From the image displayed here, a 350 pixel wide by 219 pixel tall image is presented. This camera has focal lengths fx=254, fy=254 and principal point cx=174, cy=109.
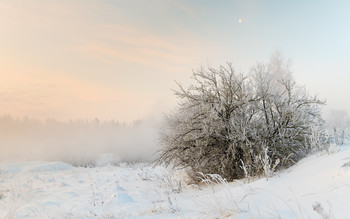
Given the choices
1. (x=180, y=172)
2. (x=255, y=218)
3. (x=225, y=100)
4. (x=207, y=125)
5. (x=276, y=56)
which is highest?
(x=276, y=56)

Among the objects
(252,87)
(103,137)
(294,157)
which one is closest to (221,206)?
(294,157)

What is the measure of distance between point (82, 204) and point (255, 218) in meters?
5.83

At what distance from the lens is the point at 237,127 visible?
30.1ft

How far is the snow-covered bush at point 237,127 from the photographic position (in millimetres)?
9258

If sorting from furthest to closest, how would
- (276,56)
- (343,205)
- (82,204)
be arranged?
(276,56) < (82,204) < (343,205)

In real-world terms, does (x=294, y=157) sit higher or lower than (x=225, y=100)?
lower

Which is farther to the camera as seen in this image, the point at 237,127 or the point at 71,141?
the point at 71,141

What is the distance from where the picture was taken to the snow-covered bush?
30.4 feet

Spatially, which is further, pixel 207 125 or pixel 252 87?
pixel 252 87

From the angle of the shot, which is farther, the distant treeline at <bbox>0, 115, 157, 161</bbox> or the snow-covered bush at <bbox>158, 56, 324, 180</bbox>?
the distant treeline at <bbox>0, 115, 157, 161</bbox>

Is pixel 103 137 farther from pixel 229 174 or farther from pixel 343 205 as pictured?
pixel 343 205

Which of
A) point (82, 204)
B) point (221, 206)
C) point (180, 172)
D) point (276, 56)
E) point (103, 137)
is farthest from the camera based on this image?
point (103, 137)

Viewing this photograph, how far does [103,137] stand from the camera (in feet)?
242

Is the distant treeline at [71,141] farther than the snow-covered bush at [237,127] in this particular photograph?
Yes
